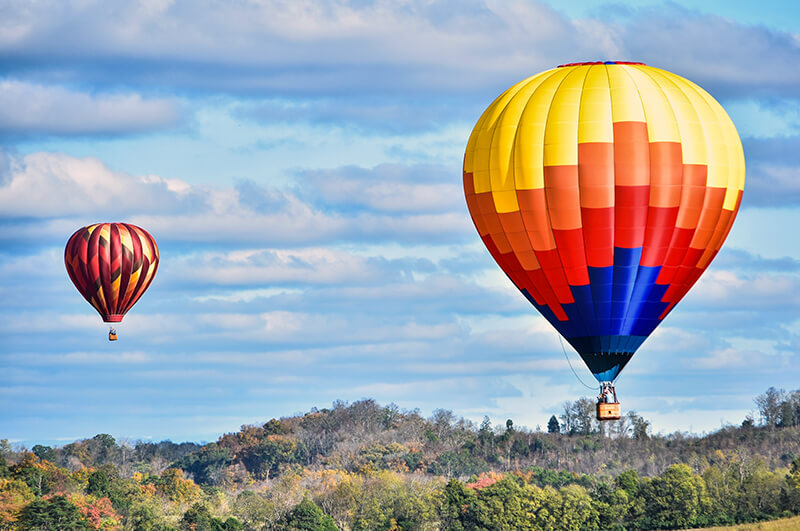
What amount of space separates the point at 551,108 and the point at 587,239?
488 centimetres

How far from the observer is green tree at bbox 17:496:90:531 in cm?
8650

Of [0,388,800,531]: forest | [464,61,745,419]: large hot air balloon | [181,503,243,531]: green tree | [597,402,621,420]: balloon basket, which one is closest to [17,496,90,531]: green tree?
[0,388,800,531]: forest

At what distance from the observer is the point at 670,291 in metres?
47.2

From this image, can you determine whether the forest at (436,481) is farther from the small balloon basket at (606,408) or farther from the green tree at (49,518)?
the small balloon basket at (606,408)

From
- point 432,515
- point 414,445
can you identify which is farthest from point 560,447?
point 432,515

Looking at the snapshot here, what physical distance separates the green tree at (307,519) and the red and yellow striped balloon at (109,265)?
21.2m

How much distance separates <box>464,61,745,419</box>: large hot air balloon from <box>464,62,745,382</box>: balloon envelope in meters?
0.04

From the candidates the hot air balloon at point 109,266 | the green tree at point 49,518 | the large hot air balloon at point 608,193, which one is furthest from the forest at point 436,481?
the large hot air balloon at point 608,193

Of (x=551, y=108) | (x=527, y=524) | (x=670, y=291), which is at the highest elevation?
(x=551, y=108)

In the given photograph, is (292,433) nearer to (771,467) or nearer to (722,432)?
(722,432)

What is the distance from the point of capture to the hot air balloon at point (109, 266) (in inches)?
3155

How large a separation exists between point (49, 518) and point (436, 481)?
4058cm

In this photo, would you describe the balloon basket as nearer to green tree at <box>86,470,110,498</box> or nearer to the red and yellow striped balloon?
the red and yellow striped balloon

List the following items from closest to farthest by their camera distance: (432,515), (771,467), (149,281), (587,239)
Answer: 1. (587,239)
2. (149,281)
3. (432,515)
4. (771,467)
